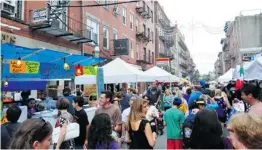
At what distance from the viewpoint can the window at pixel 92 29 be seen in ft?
56.2

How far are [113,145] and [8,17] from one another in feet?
31.1

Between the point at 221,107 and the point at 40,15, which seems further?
the point at 40,15

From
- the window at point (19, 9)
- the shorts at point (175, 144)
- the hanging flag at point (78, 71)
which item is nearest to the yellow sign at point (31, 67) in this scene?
the hanging flag at point (78, 71)

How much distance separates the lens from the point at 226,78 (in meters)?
20.8

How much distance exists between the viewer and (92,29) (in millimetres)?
17797

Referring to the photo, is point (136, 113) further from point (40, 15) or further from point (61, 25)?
point (61, 25)

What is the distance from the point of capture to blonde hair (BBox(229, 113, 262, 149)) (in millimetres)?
1977

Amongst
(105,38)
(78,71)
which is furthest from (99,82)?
(105,38)

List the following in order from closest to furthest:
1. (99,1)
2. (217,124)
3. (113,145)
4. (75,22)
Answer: (113,145) → (217,124) → (75,22) → (99,1)

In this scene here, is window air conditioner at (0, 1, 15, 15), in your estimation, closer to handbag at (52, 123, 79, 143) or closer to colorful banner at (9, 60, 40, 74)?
colorful banner at (9, 60, 40, 74)

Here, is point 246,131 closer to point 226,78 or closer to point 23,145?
point 23,145

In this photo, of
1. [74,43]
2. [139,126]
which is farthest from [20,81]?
[139,126]

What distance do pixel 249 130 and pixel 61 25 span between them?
1357 centimetres

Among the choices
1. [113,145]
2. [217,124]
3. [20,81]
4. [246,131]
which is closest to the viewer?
[246,131]
